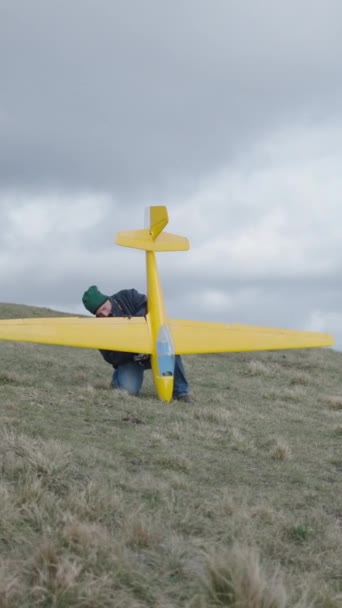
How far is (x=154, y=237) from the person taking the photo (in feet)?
48.2

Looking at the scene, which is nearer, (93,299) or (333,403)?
(93,299)

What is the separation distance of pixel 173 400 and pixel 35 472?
6.29 meters

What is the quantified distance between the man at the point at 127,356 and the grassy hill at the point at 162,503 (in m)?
0.99

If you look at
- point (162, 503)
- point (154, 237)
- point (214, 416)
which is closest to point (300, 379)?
point (154, 237)

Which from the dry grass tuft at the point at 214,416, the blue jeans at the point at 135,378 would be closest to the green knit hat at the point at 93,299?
the blue jeans at the point at 135,378

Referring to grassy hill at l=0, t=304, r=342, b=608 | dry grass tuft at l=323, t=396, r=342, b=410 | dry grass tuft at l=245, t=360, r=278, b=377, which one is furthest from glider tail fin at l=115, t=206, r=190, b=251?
dry grass tuft at l=323, t=396, r=342, b=410

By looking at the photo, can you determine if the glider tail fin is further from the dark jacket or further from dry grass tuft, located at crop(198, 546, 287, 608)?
dry grass tuft, located at crop(198, 546, 287, 608)

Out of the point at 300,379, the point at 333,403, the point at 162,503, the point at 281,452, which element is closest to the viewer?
the point at 162,503

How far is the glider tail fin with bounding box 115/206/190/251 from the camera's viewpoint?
14.4 metres

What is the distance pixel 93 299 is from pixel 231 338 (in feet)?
8.94

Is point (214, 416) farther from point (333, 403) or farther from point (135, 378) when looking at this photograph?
point (333, 403)

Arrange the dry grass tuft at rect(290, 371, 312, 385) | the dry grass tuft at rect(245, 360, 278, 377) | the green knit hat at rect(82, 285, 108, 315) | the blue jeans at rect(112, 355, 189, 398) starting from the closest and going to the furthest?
1. the blue jeans at rect(112, 355, 189, 398)
2. the green knit hat at rect(82, 285, 108, 315)
3. the dry grass tuft at rect(290, 371, 312, 385)
4. the dry grass tuft at rect(245, 360, 278, 377)

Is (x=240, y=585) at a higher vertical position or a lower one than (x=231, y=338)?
lower

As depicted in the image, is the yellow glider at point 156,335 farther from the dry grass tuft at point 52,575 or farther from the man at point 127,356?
the dry grass tuft at point 52,575
